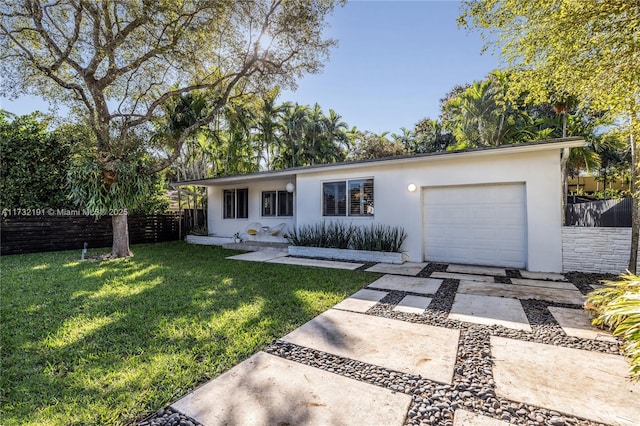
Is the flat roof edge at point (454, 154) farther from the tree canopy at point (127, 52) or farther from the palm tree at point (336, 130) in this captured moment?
the palm tree at point (336, 130)

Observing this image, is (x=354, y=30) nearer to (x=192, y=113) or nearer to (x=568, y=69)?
(x=568, y=69)

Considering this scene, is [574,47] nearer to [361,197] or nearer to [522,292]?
[522,292]

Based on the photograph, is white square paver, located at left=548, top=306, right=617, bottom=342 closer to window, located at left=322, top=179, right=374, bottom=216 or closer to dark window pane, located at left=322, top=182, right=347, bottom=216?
window, located at left=322, top=179, right=374, bottom=216

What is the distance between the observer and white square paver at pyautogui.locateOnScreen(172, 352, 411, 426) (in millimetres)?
1938

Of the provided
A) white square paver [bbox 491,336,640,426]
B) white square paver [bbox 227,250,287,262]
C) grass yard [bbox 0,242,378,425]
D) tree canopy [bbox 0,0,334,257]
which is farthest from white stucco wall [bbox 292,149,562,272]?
tree canopy [bbox 0,0,334,257]

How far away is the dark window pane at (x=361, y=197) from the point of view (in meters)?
8.63

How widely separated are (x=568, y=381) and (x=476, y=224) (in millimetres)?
5482

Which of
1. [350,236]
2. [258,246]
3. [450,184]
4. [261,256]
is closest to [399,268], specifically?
[350,236]

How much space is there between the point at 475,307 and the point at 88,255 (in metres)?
11.0

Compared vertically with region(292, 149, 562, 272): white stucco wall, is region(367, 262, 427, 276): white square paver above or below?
below

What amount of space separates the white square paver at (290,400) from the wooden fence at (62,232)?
444 inches

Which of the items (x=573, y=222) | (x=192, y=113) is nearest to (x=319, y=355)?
(x=573, y=222)

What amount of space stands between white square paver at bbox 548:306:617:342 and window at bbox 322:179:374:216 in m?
5.19

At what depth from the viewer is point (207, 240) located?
41.6ft
